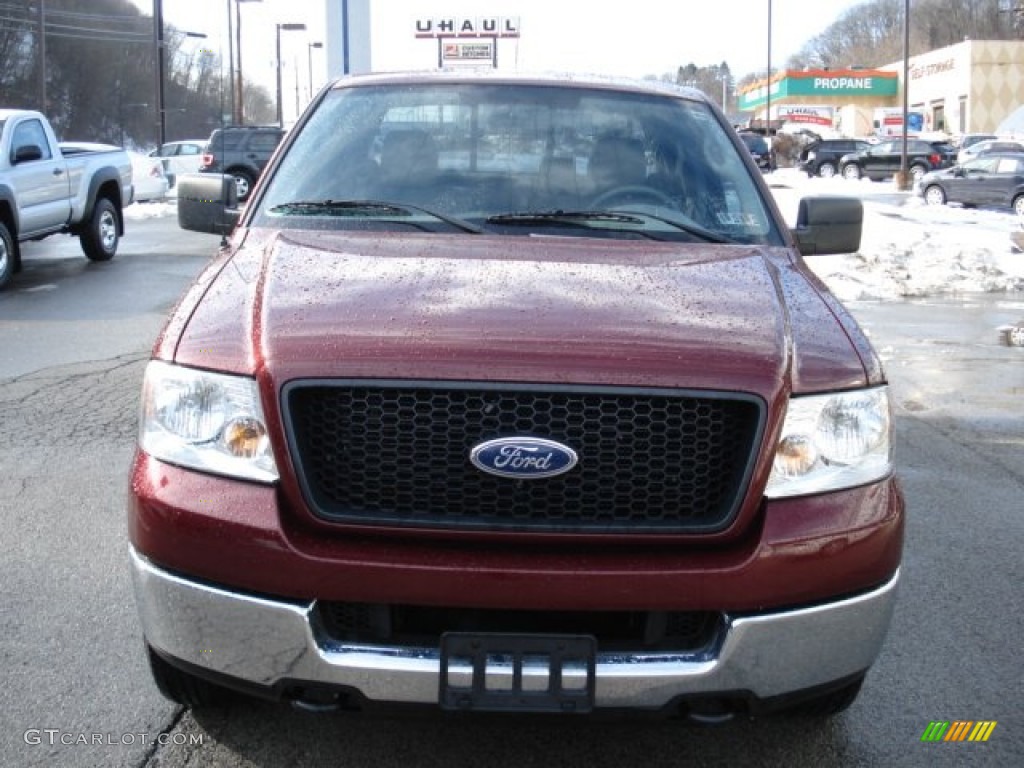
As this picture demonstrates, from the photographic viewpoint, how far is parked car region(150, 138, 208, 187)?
32.2 m

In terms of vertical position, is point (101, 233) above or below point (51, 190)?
below

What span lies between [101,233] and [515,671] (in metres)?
14.2

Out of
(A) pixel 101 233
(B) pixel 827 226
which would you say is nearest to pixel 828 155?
(A) pixel 101 233

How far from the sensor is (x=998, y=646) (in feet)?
12.2

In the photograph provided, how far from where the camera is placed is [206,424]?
255cm

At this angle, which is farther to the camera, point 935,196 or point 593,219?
point 935,196

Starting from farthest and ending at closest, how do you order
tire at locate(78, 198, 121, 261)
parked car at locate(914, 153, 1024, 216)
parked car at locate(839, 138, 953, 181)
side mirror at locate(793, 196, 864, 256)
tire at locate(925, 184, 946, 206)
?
parked car at locate(839, 138, 953, 181) → tire at locate(925, 184, 946, 206) → parked car at locate(914, 153, 1024, 216) → tire at locate(78, 198, 121, 261) → side mirror at locate(793, 196, 864, 256)

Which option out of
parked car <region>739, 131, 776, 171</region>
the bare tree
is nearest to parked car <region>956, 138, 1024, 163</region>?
parked car <region>739, 131, 776, 171</region>

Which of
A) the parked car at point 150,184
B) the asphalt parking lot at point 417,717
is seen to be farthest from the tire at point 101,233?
the parked car at point 150,184

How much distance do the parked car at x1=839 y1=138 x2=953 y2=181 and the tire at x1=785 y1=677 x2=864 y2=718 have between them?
4045 cm

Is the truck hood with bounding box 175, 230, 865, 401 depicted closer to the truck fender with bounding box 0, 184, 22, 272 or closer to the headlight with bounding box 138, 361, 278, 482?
the headlight with bounding box 138, 361, 278, 482

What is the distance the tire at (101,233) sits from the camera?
1490cm

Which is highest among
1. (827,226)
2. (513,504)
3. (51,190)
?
(51,190)

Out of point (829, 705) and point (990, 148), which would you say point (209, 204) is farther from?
point (990, 148)
